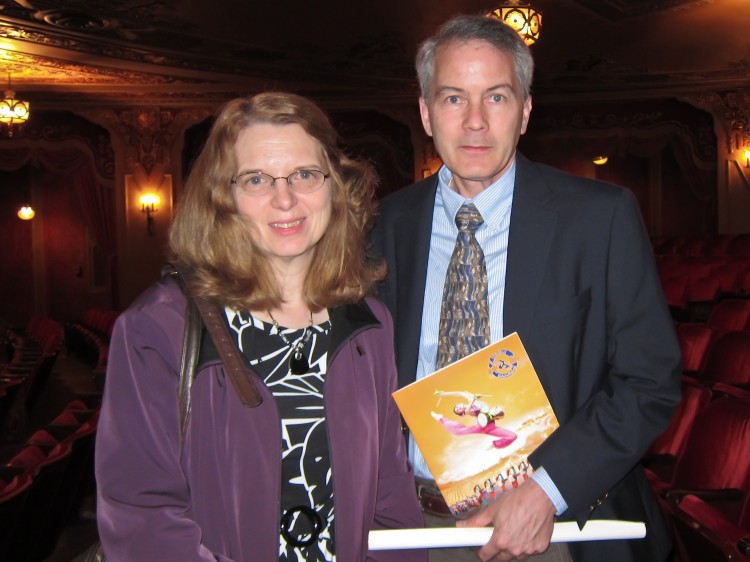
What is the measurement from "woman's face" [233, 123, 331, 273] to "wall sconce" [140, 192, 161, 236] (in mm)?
11526

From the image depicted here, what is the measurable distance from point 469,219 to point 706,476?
6.37ft

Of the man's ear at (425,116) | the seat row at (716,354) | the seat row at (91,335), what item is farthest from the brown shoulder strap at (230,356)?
the seat row at (91,335)

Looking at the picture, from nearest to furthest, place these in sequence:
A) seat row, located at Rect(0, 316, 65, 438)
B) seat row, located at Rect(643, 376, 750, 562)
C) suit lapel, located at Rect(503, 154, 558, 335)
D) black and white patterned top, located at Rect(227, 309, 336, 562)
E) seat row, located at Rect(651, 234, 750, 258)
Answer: black and white patterned top, located at Rect(227, 309, 336, 562) < suit lapel, located at Rect(503, 154, 558, 335) < seat row, located at Rect(643, 376, 750, 562) < seat row, located at Rect(0, 316, 65, 438) < seat row, located at Rect(651, 234, 750, 258)

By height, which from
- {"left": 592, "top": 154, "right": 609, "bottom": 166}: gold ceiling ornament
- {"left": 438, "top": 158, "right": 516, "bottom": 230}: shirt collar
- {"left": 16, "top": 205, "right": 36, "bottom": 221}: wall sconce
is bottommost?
{"left": 16, "top": 205, "right": 36, "bottom": 221}: wall sconce

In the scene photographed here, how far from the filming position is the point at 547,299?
5.41ft

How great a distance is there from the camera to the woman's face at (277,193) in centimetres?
153

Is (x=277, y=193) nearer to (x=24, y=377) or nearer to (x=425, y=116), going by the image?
(x=425, y=116)

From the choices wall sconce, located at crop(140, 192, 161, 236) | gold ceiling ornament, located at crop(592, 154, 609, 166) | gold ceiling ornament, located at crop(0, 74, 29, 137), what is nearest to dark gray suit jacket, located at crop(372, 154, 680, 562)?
gold ceiling ornament, located at crop(0, 74, 29, 137)

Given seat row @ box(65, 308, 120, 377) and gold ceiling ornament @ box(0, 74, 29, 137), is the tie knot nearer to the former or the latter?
seat row @ box(65, 308, 120, 377)

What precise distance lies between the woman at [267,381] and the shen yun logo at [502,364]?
224 mm

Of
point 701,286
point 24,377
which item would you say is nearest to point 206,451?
point 24,377

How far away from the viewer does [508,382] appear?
1.56 meters

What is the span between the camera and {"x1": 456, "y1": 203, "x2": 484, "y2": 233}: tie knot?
1771mm

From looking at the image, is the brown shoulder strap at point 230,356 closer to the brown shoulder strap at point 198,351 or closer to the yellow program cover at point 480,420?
the brown shoulder strap at point 198,351
